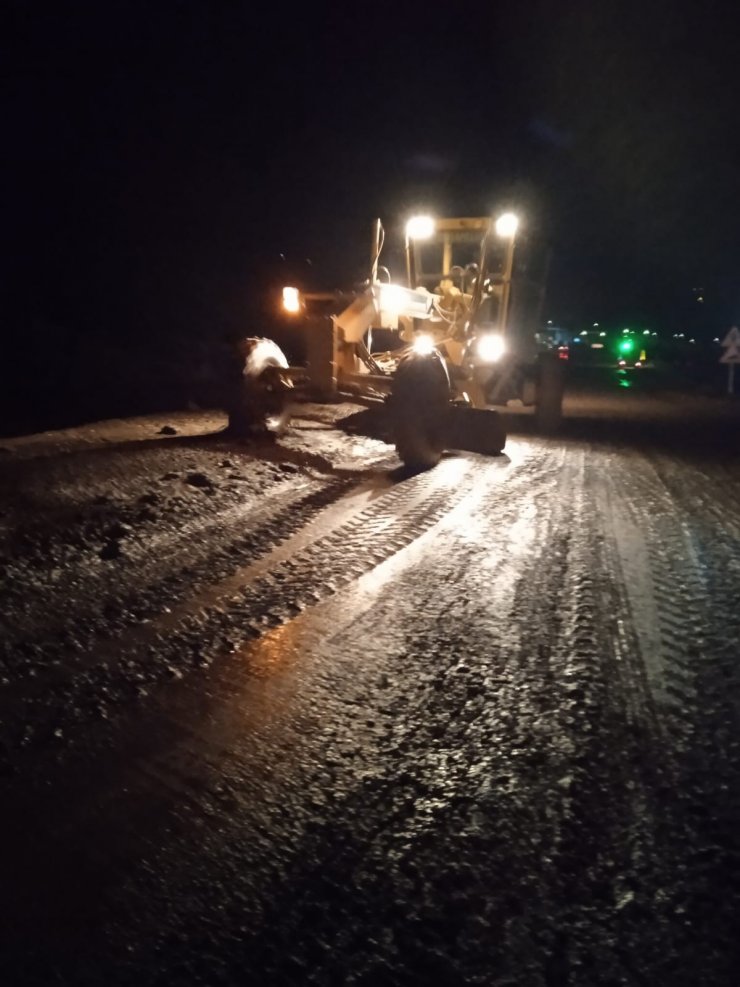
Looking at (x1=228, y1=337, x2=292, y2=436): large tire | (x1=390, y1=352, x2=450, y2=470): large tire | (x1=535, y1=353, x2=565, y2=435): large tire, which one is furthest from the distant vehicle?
(x1=390, y1=352, x2=450, y2=470): large tire

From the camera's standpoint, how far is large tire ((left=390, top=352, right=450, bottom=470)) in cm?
1185

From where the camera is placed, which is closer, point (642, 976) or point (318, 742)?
point (642, 976)

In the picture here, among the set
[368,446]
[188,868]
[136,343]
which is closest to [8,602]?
[188,868]

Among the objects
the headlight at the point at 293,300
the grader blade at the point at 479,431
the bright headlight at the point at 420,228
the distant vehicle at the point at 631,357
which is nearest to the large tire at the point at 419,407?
the grader blade at the point at 479,431

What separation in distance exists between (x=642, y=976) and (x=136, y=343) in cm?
3232

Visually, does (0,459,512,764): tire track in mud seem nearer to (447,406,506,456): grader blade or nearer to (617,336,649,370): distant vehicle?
(447,406,506,456): grader blade

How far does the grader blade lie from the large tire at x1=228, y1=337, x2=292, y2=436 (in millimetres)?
2503

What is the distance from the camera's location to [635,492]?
10773 mm

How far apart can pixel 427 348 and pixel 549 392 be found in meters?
5.34

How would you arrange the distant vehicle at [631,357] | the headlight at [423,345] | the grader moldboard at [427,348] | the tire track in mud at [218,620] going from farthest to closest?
1. the distant vehicle at [631,357]
2. the headlight at [423,345]
3. the grader moldboard at [427,348]
4. the tire track in mud at [218,620]

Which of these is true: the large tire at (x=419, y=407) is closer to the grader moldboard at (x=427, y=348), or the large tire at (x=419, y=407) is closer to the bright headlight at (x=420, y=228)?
the grader moldboard at (x=427, y=348)

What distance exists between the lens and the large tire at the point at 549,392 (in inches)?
679

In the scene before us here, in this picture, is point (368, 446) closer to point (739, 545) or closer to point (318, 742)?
point (739, 545)

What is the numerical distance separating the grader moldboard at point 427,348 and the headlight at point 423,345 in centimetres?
3
